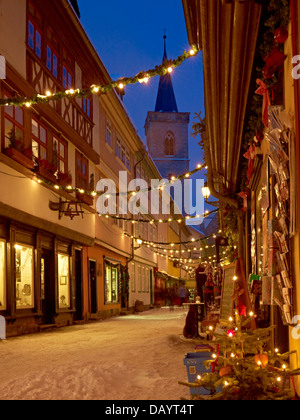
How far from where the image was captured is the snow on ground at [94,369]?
211 inches

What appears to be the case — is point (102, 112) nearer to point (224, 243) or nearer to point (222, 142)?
point (224, 243)

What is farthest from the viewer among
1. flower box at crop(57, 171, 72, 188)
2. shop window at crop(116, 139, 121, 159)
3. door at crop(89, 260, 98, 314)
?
shop window at crop(116, 139, 121, 159)

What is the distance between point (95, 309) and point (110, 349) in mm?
11415

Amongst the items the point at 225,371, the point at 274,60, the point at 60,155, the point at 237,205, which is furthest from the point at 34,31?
the point at 225,371

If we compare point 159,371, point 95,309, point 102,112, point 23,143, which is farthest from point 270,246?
point 102,112

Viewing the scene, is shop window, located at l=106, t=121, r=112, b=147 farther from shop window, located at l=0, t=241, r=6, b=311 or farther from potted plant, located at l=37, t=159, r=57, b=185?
shop window, located at l=0, t=241, r=6, b=311

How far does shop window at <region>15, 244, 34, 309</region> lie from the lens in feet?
43.1

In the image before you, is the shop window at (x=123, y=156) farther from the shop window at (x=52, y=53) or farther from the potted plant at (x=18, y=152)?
the potted plant at (x=18, y=152)

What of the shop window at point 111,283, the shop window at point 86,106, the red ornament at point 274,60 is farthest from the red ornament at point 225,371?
the shop window at point 111,283

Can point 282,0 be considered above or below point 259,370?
above

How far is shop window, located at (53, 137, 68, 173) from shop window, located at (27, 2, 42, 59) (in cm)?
283

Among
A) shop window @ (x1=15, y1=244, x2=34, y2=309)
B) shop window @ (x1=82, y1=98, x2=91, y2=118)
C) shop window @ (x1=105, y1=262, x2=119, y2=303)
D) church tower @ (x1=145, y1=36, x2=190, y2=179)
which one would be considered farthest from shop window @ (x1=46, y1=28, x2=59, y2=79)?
church tower @ (x1=145, y1=36, x2=190, y2=179)

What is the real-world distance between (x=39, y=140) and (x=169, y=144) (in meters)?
64.2

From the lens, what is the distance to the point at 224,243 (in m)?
14.6
